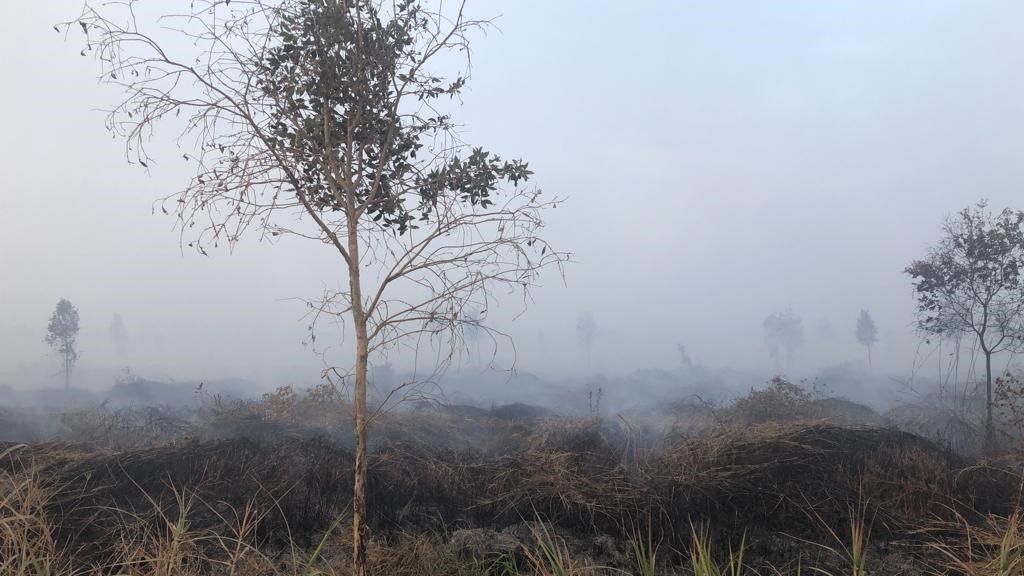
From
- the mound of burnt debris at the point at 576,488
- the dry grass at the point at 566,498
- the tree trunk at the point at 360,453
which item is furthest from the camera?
the mound of burnt debris at the point at 576,488

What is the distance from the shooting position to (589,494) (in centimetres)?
743

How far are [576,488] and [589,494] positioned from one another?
0.63ft

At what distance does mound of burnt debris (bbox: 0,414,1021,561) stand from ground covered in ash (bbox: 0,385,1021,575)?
25 mm

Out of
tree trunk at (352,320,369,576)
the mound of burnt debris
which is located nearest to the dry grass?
the mound of burnt debris

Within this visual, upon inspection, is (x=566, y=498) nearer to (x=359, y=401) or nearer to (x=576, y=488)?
(x=576, y=488)

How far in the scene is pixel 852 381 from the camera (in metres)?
44.5

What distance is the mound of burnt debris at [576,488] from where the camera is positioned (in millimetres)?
6859

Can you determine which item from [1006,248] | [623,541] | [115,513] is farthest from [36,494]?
[1006,248]

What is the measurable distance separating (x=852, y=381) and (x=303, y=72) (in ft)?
163

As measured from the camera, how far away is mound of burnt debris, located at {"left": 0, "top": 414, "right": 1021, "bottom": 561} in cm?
686

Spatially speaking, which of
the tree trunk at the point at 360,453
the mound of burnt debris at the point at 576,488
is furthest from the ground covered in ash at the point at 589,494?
the tree trunk at the point at 360,453

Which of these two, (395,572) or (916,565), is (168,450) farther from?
(916,565)

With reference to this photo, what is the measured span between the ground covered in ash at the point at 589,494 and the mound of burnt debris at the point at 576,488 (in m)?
0.02

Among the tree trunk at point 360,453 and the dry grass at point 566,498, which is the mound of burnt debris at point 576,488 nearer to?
the dry grass at point 566,498
